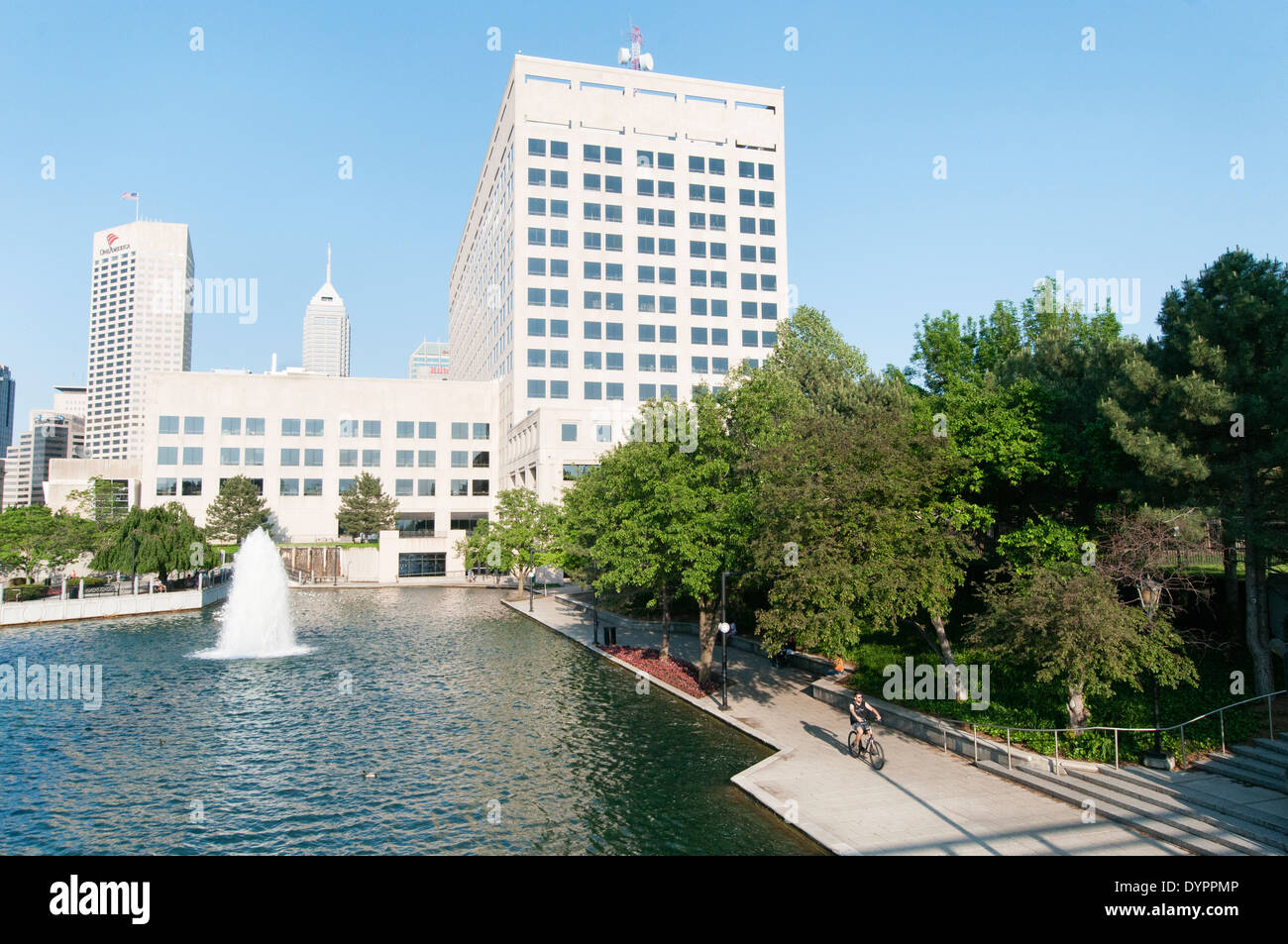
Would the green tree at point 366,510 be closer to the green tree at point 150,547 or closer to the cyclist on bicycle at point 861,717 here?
the green tree at point 150,547

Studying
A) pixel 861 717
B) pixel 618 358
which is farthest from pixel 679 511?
pixel 618 358

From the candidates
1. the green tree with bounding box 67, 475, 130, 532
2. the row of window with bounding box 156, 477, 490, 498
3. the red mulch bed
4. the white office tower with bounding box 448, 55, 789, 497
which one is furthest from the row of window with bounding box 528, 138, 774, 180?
the red mulch bed

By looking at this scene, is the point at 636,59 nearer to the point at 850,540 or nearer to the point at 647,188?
the point at 647,188

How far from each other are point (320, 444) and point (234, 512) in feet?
36.8

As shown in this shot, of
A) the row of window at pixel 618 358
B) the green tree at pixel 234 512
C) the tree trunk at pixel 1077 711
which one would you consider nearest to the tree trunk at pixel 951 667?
the tree trunk at pixel 1077 711

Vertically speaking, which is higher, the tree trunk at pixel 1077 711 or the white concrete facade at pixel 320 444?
the white concrete facade at pixel 320 444

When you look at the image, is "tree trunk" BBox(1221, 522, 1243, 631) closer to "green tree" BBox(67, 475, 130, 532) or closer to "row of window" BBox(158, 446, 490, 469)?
"row of window" BBox(158, 446, 490, 469)

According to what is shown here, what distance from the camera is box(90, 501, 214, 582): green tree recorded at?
46.3 meters

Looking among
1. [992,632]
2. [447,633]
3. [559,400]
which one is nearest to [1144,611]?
[992,632]

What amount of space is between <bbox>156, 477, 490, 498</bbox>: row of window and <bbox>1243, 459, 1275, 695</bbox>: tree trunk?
73.1 m

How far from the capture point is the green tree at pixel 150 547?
46.3 meters

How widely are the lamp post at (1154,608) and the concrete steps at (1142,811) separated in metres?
1.45

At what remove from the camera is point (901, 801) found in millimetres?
14523
